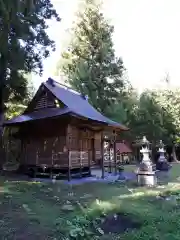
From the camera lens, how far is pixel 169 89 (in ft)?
117

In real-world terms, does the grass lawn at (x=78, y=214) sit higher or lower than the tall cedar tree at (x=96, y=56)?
lower

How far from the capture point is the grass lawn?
526 centimetres

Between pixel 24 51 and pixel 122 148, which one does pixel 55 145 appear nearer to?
pixel 24 51

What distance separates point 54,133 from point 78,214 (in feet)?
29.9

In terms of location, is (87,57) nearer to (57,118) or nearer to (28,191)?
(57,118)

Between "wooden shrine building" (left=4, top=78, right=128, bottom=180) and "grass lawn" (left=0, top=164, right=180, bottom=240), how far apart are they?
431 centimetres

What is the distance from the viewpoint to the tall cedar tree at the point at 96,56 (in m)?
28.4

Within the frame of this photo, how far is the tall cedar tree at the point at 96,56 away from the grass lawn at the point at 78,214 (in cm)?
1879

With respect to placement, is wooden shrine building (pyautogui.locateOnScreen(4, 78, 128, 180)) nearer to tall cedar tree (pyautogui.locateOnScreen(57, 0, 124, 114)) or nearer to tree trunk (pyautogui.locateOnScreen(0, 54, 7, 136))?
tree trunk (pyautogui.locateOnScreen(0, 54, 7, 136))

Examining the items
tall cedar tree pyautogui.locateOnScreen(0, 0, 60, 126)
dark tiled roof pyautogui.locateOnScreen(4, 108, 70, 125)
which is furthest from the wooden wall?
tall cedar tree pyautogui.locateOnScreen(0, 0, 60, 126)

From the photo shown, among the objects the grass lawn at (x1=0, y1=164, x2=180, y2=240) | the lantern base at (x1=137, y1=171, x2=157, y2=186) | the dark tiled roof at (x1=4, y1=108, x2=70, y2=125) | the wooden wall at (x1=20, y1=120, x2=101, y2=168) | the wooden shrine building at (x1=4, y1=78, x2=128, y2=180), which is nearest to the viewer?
the grass lawn at (x1=0, y1=164, x2=180, y2=240)

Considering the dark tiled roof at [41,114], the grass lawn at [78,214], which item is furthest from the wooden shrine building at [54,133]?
the grass lawn at [78,214]

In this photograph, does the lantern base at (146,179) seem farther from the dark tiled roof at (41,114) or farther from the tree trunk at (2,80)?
the tree trunk at (2,80)

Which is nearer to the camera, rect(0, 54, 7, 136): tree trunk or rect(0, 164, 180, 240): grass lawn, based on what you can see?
rect(0, 164, 180, 240): grass lawn
